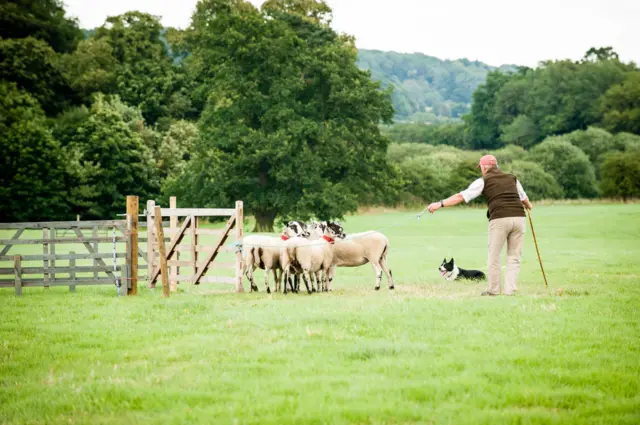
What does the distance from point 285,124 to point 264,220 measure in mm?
7550

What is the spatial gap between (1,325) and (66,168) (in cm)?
5397

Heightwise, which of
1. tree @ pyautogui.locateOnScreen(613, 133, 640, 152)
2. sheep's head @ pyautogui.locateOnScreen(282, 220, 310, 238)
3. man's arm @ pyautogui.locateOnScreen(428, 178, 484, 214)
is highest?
tree @ pyautogui.locateOnScreen(613, 133, 640, 152)

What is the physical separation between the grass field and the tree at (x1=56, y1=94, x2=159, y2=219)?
1978 inches

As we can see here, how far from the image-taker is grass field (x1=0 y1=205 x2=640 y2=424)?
7363 mm

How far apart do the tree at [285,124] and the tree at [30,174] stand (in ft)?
56.5

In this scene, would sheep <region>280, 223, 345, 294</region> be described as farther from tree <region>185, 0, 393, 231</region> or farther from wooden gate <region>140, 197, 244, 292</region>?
tree <region>185, 0, 393, 231</region>

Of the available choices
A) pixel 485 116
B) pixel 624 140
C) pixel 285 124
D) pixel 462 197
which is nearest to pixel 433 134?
pixel 485 116

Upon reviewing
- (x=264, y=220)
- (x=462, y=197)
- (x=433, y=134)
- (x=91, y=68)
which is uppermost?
A: (x=91, y=68)

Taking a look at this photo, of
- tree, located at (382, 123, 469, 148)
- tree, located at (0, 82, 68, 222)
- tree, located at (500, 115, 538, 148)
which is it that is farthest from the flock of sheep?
tree, located at (382, 123, 469, 148)

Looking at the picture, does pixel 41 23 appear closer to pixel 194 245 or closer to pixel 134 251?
pixel 194 245

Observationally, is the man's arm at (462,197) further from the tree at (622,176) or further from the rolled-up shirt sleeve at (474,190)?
the tree at (622,176)

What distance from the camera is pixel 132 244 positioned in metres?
17.8

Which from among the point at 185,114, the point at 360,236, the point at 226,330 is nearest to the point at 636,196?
the point at 185,114

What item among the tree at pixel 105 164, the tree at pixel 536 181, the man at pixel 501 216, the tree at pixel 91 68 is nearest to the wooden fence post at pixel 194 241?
the man at pixel 501 216
